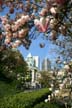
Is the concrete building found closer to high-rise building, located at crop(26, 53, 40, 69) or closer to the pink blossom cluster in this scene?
high-rise building, located at crop(26, 53, 40, 69)

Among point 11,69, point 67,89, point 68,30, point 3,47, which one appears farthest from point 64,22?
point 11,69

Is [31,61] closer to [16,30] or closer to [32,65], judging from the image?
[32,65]

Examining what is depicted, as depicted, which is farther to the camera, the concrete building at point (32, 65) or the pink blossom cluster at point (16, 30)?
the concrete building at point (32, 65)

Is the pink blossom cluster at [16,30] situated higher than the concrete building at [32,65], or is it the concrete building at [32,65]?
the pink blossom cluster at [16,30]

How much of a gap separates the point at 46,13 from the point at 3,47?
129 cm

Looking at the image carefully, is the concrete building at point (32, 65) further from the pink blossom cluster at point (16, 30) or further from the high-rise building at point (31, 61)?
the pink blossom cluster at point (16, 30)

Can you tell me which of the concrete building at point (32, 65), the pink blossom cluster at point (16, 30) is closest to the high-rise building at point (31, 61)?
the concrete building at point (32, 65)

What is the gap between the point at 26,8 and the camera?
211 inches

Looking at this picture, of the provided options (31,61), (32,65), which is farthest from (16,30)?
(31,61)

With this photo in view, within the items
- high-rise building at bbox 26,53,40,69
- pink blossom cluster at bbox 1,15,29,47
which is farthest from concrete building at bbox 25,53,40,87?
pink blossom cluster at bbox 1,15,29,47

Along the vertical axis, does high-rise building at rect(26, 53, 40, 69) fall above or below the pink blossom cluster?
below

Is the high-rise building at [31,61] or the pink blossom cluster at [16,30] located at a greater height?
the pink blossom cluster at [16,30]

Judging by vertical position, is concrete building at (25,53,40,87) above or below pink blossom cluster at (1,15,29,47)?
below

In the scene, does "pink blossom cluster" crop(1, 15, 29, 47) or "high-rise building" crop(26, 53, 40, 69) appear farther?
"high-rise building" crop(26, 53, 40, 69)
